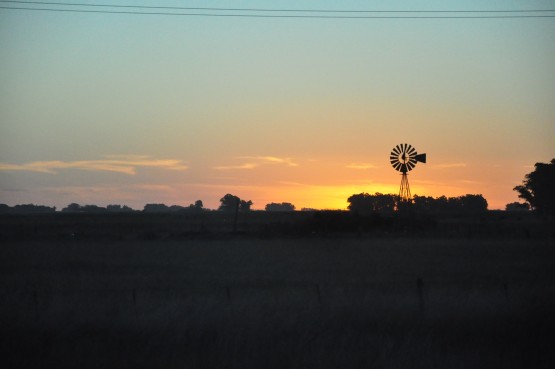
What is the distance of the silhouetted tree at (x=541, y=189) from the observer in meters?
101

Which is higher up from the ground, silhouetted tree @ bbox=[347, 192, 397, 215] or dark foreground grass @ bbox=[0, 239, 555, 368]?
silhouetted tree @ bbox=[347, 192, 397, 215]

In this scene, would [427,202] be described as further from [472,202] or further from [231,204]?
[231,204]

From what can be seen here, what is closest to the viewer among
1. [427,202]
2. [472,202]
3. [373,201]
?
[427,202]

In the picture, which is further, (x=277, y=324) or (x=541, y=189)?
(x=541, y=189)

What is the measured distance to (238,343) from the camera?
1484 cm

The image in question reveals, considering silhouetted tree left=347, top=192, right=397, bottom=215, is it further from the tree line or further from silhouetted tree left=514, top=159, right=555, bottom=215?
silhouetted tree left=514, top=159, right=555, bottom=215

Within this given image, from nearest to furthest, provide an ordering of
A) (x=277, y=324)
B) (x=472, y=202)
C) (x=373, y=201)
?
(x=277, y=324)
(x=472, y=202)
(x=373, y=201)

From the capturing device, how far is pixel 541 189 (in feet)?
336

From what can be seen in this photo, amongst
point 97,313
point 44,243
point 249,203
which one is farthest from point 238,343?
point 249,203

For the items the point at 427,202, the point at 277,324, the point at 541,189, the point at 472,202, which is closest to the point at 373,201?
the point at 427,202

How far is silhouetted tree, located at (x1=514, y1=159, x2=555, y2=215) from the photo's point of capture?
10056cm

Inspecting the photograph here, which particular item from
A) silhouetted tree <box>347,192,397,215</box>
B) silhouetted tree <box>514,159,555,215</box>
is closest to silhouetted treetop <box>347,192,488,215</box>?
silhouetted tree <box>347,192,397,215</box>

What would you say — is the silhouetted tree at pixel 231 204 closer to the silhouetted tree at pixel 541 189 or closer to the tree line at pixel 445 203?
the tree line at pixel 445 203

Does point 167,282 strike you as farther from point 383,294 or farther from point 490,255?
point 490,255
